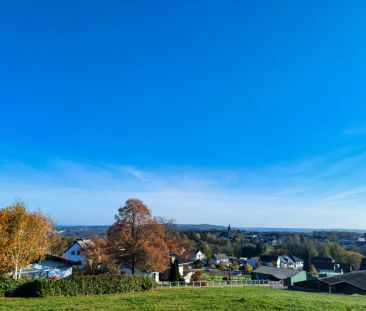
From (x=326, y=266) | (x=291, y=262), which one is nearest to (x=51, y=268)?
(x=326, y=266)

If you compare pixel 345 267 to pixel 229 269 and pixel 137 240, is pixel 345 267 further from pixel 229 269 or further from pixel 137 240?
pixel 137 240

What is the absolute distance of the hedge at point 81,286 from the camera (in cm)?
2498

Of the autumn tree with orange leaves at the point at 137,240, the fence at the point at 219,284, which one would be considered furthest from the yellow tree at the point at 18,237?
the fence at the point at 219,284

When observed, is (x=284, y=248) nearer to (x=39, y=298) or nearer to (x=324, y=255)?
(x=324, y=255)

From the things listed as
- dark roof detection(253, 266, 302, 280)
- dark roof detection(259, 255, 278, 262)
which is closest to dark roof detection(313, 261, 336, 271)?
Answer: dark roof detection(259, 255, 278, 262)

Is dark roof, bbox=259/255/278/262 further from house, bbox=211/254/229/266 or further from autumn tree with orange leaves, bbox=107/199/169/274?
autumn tree with orange leaves, bbox=107/199/169/274

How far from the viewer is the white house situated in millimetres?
37438

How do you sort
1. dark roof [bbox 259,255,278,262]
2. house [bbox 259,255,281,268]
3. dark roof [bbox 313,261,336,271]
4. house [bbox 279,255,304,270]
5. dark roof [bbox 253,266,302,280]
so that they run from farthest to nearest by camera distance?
house [bbox 279,255,304,270] < dark roof [bbox 259,255,278,262] < dark roof [bbox 313,261,336,271] < house [bbox 259,255,281,268] < dark roof [bbox 253,266,302,280]

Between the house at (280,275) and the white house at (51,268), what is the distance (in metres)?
42.0

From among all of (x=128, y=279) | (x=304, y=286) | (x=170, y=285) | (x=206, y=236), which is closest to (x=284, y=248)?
(x=206, y=236)

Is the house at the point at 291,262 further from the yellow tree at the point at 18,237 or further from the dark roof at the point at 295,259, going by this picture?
the yellow tree at the point at 18,237

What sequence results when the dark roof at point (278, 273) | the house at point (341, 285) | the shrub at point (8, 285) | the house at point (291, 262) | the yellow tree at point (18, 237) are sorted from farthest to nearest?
the house at point (291, 262), the dark roof at point (278, 273), the house at point (341, 285), the yellow tree at point (18, 237), the shrub at point (8, 285)

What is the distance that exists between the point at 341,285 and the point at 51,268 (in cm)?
4157

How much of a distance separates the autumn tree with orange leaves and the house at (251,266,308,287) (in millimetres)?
37289
